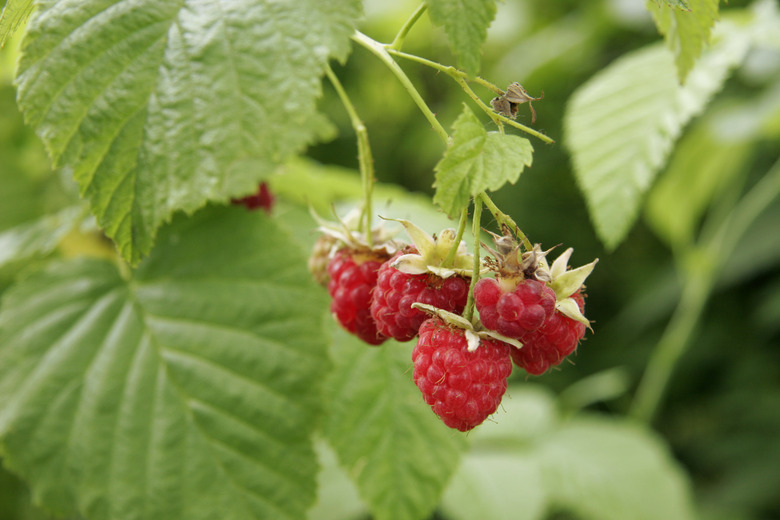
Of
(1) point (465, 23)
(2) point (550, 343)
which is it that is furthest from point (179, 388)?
(1) point (465, 23)

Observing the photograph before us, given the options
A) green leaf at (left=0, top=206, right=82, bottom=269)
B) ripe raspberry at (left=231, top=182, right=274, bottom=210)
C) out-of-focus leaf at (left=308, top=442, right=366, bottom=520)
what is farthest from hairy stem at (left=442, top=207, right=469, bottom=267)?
out-of-focus leaf at (left=308, top=442, right=366, bottom=520)

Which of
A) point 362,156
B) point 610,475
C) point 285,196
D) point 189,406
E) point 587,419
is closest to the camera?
point 362,156

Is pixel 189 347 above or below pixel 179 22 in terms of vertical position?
below

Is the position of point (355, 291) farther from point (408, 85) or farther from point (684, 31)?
point (684, 31)

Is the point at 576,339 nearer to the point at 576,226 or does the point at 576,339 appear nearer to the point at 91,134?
the point at 91,134

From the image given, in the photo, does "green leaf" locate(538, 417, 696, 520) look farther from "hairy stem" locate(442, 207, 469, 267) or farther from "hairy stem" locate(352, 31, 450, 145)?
"hairy stem" locate(352, 31, 450, 145)

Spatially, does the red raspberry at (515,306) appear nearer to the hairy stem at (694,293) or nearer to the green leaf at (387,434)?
the green leaf at (387,434)

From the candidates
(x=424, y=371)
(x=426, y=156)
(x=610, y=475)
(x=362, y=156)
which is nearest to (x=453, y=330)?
(x=424, y=371)
